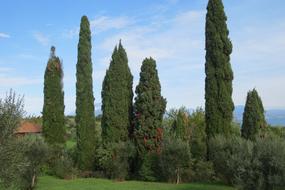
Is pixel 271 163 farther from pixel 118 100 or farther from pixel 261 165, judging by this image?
pixel 118 100

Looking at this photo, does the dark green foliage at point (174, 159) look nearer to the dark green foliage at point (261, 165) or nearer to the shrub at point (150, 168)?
the shrub at point (150, 168)

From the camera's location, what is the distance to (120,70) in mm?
25672

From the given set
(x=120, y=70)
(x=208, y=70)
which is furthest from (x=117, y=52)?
(x=208, y=70)

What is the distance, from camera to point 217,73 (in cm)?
2417

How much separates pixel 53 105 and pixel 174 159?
11.5m

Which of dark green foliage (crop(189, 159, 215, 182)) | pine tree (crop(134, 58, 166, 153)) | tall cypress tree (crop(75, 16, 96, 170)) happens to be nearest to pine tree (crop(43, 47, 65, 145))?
tall cypress tree (crop(75, 16, 96, 170))

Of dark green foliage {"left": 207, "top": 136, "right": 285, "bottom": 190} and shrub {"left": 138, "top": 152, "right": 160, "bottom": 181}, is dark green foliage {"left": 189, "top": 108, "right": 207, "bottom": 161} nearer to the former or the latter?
shrub {"left": 138, "top": 152, "right": 160, "bottom": 181}

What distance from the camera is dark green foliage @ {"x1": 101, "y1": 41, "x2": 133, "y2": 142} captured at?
25.1 metres

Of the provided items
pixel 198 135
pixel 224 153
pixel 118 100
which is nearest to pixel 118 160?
pixel 118 100

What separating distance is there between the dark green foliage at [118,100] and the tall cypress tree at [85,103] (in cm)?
146

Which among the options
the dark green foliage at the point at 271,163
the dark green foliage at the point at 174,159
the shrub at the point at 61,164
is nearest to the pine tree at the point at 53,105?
the shrub at the point at 61,164

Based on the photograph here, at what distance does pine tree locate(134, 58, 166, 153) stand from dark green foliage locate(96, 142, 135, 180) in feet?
2.10

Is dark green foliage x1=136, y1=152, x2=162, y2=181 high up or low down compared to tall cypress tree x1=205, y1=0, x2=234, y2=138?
down

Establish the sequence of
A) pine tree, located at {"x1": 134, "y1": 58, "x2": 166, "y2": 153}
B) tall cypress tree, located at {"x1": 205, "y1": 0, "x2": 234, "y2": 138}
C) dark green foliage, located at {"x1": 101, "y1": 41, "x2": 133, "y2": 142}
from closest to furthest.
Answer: pine tree, located at {"x1": 134, "y1": 58, "x2": 166, "y2": 153}, tall cypress tree, located at {"x1": 205, "y1": 0, "x2": 234, "y2": 138}, dark green foliage, located at {"x1": 101, "y1": 41, "x2": 133, "y2": 142}
